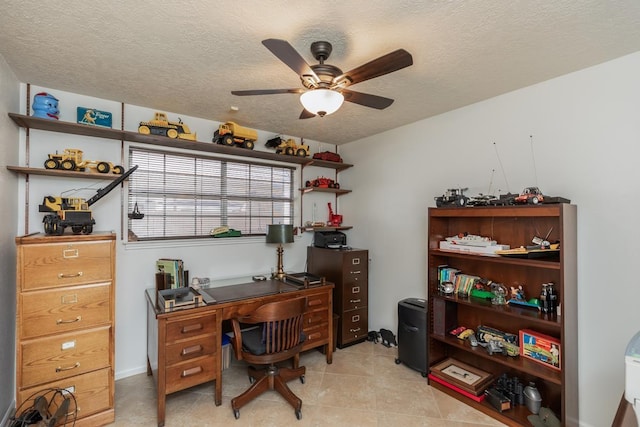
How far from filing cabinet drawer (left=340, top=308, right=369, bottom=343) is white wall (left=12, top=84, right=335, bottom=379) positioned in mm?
1121

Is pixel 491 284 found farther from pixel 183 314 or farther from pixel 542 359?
pixel 183 314

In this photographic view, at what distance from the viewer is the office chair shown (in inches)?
86.7

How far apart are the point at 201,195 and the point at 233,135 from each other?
2.49ft

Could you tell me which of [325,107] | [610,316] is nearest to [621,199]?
[610,316]

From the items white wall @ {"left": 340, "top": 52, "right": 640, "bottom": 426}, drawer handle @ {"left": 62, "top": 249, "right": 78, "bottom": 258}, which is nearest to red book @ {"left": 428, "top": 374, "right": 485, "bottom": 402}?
white wall @ {"left": 340, "top": 52, "right": 640, "bottom": 426}

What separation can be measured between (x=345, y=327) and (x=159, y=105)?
3066 mm

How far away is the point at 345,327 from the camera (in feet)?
11.2

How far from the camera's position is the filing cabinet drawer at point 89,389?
2039 mm

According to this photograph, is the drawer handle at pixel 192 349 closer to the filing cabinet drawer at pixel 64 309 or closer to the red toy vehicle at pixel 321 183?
the filing cabinet drawer at pixel 64 309

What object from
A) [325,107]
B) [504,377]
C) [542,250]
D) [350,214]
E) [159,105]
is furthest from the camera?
[350,214]

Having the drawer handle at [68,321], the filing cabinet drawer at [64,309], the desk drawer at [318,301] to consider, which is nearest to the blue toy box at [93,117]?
the filing cabinet drawer at [64,309]

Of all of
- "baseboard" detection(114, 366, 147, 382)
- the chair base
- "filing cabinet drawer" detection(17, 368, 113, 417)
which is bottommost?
"baseboard" detection(114, 366, 147, 382)

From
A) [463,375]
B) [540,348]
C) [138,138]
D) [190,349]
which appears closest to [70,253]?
[190,349]

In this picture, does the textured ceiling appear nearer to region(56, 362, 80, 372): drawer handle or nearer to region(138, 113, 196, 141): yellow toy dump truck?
region(138, 113, 196, 141): yellow toy dump truck
